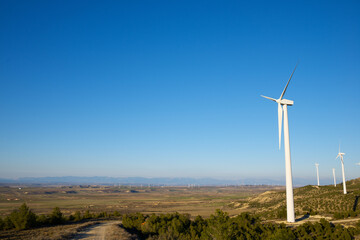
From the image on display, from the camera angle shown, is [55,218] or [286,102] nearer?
[286,102]

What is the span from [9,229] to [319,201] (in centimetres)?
6009

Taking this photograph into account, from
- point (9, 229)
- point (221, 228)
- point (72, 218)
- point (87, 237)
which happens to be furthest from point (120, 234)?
point (72, 218)

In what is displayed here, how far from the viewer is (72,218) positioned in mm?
48438

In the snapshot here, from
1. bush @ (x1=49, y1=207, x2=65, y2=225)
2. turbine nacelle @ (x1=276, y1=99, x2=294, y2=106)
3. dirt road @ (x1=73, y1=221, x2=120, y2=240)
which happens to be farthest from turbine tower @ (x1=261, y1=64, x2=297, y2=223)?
bush @ (x1=49, y1=207, x2=65, y2=225)

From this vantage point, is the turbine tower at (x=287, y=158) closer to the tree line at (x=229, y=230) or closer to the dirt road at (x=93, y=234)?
the tree line at (x=229, y=230)

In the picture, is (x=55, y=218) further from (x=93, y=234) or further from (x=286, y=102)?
(x=286, y=102)

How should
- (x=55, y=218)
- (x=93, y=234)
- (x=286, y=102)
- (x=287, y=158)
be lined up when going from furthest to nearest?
(x=55, y=218) → (x=286, y=102) → (x=287, y=158) → (x=93, y=234)

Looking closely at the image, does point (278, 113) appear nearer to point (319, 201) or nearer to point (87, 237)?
point (87, 237)

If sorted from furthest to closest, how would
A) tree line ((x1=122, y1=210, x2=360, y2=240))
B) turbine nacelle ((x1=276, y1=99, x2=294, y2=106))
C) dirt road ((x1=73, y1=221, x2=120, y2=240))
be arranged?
turbine nacelle ((x1=276, y1=99, x2=294, y2=106)), dirt road ((x1=73, y1=221, x2=120, y2=240)), tree line ((x1=122, y1=210, x2=360, y2=240))

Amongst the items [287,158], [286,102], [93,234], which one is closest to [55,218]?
[93,234]

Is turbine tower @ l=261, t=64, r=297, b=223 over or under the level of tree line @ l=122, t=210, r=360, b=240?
over

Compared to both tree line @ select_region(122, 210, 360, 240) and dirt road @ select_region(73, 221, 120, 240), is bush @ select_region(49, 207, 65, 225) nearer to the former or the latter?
dirt road @ select_region(73, 221, 120, 240)

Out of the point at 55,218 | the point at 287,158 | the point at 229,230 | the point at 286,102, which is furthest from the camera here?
the point at 55,218

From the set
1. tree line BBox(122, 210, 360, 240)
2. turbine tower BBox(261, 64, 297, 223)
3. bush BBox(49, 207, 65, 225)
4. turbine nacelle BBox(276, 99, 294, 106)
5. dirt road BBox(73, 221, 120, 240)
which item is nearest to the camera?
tree line BBox(122, 210, 360, 240)
